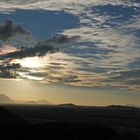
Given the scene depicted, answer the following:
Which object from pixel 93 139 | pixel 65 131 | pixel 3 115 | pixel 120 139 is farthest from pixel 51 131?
pixel 3 115

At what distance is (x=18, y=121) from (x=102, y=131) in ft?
55.9

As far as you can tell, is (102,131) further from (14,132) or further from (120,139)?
(14,132)

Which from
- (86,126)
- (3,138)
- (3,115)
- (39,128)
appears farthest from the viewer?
(3,115)

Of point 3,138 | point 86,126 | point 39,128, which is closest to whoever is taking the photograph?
point 3,138

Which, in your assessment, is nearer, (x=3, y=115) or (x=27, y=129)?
(x=27, y=129)

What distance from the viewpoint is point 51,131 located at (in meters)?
76.6

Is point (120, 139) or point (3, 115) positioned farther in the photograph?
point (3, 115)

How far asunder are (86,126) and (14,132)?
14455mm

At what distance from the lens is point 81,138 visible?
7662 centimetres

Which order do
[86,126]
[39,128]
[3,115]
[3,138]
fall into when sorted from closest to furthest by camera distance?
[3,138], [39,128], [86,126], [3,115]

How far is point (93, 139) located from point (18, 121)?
17.2 metres

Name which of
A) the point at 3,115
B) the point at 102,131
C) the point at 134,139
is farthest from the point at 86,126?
the point at 3,115

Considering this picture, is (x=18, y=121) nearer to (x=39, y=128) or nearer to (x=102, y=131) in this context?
(x=39, y=128)

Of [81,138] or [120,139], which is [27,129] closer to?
[81,138]
